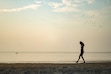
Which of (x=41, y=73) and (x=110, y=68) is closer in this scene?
(x=41, y=73)

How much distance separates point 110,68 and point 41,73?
422 cm

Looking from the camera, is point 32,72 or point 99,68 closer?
point 32,72

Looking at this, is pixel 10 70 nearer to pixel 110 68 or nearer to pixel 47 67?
pixel 47 67

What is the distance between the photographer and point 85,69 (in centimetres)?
1888

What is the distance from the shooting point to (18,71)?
18.0 meters

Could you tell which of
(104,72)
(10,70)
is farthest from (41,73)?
(104,72)

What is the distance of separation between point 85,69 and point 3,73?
A: 4.57 m

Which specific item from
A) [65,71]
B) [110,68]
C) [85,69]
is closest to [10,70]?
[65,71]

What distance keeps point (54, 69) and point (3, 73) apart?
2794 millimetres

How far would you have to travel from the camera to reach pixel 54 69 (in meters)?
18.5

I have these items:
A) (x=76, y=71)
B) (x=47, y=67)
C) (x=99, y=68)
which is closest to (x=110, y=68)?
(x=99, y=68)

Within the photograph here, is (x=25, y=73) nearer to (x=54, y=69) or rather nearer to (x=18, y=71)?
(x=18, y=71)

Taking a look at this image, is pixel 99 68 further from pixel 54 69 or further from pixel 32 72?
pixel 32 72

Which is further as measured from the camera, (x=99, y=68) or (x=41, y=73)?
(x=99, y=68)
